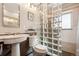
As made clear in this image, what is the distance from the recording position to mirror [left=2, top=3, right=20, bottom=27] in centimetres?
133

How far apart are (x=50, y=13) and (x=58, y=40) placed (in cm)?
37

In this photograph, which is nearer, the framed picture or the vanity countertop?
the vanity countertop

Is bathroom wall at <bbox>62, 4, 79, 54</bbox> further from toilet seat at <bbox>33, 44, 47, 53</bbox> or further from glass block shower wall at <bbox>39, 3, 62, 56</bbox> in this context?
toilet seat at <bbox>33, 44, 47, 53</bbox>

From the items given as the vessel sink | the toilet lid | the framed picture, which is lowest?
the toilet lid

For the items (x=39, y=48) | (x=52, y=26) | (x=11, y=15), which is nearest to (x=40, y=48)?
(x=39, y=48)

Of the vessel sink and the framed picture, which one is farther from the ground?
the framed picture

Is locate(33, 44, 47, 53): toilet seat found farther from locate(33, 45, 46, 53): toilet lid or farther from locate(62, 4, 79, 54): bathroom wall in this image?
locate(62, 4, 79, 54): bathroom wall

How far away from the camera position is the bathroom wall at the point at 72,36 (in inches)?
54.7

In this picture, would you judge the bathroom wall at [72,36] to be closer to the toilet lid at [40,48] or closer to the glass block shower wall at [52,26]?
the glass block shower wall at [52,26]

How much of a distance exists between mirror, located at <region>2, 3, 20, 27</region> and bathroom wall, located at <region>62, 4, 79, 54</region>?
62 centimetres

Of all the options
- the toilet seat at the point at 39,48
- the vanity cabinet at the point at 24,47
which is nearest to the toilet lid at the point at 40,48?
the toilet seat at the point at 39,48

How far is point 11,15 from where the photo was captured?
1381 mm

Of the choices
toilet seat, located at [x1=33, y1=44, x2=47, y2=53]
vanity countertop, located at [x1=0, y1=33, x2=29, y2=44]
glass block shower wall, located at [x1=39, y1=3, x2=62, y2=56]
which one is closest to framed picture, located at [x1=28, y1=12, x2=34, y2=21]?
glass block shower wall, located at [x1=39, y1=3, x2=62, y2=56]

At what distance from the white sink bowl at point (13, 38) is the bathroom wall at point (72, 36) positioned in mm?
511
